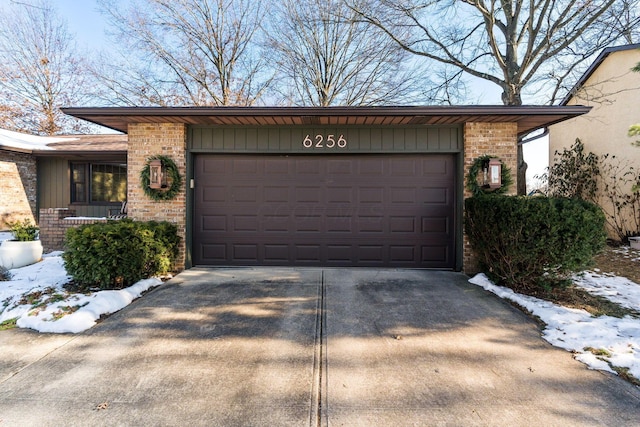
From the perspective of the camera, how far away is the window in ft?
33.0

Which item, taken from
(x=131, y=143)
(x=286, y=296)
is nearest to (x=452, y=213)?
(x=286, y=296)

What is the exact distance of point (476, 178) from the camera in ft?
17.9

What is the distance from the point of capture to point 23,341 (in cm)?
300

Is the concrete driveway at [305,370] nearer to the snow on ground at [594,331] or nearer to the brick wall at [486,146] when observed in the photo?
the snow on ground at [594,331]

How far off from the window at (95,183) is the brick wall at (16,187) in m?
1.11

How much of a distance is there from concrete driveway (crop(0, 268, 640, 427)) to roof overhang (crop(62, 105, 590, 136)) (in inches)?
115

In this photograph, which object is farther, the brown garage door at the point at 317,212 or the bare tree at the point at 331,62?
the bare tree at the point at 331,62

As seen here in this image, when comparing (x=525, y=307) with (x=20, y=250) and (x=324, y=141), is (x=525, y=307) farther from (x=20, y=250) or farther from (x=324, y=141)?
(x=20, y=250)

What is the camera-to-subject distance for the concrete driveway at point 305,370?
201 cm

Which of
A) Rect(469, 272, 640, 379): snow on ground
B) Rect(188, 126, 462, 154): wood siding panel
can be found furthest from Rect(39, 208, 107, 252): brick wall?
Rect(469, 272, 640, 379): snow on ground

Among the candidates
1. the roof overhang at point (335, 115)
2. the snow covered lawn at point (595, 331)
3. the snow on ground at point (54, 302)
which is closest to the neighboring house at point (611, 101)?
the roof overhang at point (335, 115)

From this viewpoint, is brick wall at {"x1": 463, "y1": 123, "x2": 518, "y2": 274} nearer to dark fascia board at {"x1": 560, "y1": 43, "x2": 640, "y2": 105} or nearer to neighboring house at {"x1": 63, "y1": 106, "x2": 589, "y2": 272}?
neighboring house at {"x1": 63, "y1": 106, "x2": 589, "y2": 272}

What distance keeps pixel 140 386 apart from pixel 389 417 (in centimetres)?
180

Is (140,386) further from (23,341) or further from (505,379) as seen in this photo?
(505,379)
